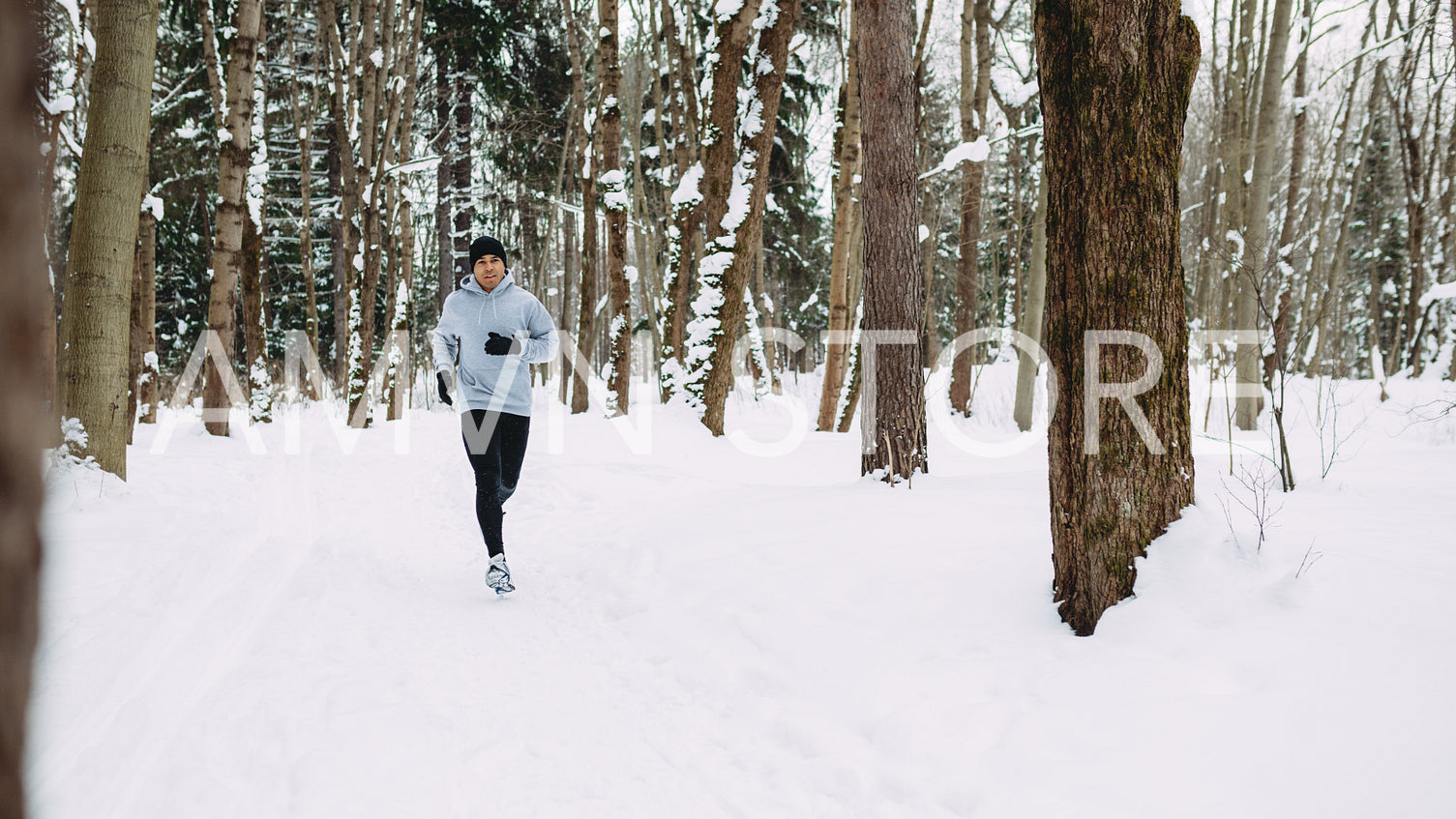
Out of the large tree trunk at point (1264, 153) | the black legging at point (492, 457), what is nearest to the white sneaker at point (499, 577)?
the black legging at point (492, 457)

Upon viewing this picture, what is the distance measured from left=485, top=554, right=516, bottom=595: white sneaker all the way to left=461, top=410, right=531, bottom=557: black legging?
92 millimetres

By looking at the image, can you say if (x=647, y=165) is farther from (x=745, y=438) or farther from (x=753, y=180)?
(x=745, y=438)

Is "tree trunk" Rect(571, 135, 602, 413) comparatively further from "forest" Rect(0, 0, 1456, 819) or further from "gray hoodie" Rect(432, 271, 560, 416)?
"gray hoodie" Rect(432, 271, 560, 416)

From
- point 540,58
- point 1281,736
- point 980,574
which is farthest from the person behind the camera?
point 540,58

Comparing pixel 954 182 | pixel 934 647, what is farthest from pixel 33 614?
pixel 954 182

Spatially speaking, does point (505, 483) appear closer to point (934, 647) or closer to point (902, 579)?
point (902, 579)

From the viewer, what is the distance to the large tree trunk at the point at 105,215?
5.40m

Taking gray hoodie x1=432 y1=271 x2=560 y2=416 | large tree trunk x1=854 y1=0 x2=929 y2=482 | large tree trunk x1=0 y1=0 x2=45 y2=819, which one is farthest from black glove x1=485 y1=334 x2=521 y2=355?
large tree trunk x1=0 y1=0 x2=45 y2=819

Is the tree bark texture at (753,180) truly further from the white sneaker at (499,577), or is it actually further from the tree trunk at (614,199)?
the white sneaker at (499,577)

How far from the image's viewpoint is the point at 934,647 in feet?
10.4

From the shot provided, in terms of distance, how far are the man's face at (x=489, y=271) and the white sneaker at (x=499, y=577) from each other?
1.70 m

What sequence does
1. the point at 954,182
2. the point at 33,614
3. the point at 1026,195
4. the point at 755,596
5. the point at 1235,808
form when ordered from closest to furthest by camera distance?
the point at 33,614 → the point at 1235,808 → the point at 755,596 → the point at 954,182 → the point at 1026,195

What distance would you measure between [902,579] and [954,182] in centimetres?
1800

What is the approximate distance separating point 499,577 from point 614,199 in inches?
285
